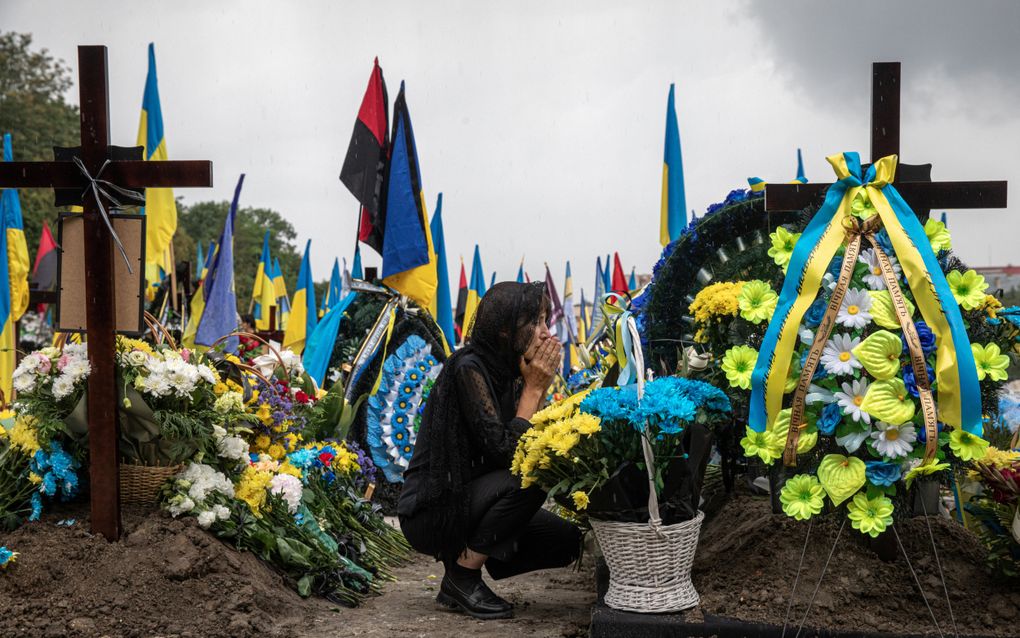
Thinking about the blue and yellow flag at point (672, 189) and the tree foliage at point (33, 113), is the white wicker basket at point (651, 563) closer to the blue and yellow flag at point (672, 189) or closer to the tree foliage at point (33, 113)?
the blue and yellow flag at point (672, 189)

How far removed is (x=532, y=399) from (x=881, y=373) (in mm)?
1525

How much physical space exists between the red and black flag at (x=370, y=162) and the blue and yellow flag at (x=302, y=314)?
5.62 meters

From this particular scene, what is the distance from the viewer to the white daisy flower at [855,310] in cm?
368

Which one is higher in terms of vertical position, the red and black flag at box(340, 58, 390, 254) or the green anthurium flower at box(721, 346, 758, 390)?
the red and black flag at box(340, 58, 390, 254)

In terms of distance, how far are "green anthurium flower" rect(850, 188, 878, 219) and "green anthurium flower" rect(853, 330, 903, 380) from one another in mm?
538

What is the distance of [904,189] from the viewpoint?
13.7ft

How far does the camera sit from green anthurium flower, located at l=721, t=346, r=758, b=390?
3.90m

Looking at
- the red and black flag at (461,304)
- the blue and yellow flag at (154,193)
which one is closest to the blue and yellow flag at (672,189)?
the blue and yellow flag at (154,193)

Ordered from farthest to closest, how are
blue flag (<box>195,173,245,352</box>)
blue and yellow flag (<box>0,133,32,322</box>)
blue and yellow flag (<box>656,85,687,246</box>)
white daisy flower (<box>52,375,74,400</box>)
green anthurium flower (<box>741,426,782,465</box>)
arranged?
blue and yellow flag (<box>0,133,32,322</box>) < blue and yellow flag (<box>656,85,687,246</box>) < blue flag (<box>195,173,245,352</box>) < white daisy flower (<box>52,375,74,400</box>) < green anthurium flower (<box>741,426,782,465</box>)

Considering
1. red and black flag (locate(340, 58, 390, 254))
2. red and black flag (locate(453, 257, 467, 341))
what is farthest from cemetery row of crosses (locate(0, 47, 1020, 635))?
red and black flag (locate(453, 257, 467, 341))

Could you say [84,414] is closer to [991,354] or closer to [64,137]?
[991,354]

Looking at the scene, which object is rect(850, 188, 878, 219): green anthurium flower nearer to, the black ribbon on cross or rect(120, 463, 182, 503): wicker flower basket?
the black ribbon on cross

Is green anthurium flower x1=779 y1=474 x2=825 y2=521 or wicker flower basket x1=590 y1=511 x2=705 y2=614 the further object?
wicker flower basket x1=590 y1=511 x2=705 y2=614

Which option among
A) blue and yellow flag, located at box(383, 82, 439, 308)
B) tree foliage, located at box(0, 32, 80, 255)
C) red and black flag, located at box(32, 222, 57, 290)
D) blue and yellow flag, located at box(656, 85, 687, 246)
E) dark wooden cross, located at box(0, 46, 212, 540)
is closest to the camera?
dark wooden cross, located at box(0, 46, 212, 540)
